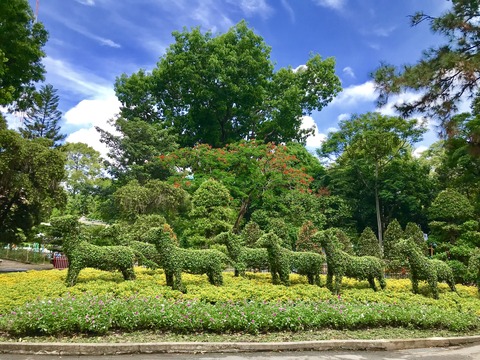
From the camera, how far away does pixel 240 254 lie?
12.9m

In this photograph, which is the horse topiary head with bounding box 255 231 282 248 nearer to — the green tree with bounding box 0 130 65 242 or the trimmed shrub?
the trimmed shrub

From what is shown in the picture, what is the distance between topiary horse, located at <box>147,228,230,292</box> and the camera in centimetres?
1058

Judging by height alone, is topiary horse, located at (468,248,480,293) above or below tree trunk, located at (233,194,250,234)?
below

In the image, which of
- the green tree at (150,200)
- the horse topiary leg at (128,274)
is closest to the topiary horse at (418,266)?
the horse topiary leg at (128,274)

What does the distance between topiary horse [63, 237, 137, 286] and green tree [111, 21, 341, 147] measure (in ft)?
67.8

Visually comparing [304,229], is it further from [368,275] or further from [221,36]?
[221,36]

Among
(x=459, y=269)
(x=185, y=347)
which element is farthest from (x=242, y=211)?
(x=185, y=347)

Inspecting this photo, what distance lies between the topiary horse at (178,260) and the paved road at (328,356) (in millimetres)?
4313

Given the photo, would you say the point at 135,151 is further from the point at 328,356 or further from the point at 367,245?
the point at 328,356

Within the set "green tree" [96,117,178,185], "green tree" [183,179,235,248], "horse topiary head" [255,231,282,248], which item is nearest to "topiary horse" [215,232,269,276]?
"horse topiary head" [255,231,282,248]

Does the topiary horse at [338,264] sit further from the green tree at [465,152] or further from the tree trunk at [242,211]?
the tree trunk at [242,211]

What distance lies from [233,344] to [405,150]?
101 feet

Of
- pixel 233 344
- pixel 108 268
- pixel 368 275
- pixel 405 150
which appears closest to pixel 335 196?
pixel 405 150

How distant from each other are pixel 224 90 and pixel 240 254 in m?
21.3
